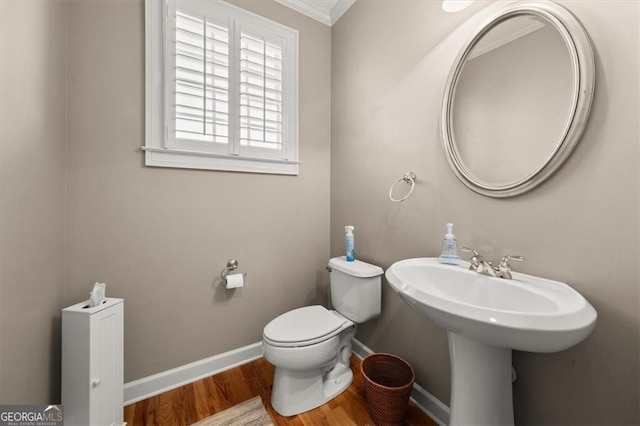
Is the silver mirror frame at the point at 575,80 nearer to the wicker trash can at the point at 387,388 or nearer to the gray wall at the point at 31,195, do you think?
the wicker trash can at the point at 387,388

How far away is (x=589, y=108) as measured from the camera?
0.79 meters

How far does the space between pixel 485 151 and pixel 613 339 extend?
0.75 metres

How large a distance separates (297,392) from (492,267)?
3.73 feet

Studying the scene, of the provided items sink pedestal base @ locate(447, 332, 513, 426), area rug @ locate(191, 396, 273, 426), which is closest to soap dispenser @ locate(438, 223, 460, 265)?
sink pedestal base @ locate(447, 332, 513, 426)

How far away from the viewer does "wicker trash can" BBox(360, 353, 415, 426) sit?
3.79ft

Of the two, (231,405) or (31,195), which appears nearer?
(31,195)

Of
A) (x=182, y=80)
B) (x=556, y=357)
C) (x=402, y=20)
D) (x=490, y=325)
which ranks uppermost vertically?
(x=402, y=20)

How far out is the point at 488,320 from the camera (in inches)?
24.0

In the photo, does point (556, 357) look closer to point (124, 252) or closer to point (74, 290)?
point (124, 252)

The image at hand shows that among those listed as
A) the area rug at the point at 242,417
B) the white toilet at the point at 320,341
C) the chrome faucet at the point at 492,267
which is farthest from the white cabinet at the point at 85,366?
the chrome faucet at the point at 492,267

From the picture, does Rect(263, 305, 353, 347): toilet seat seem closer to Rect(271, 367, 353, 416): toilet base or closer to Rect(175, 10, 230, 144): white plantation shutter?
Rect(271, 367, 353, 416): toilet base

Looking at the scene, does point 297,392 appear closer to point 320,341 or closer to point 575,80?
point 320,341

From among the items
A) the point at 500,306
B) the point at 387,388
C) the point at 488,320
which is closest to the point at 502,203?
the point at 500,306

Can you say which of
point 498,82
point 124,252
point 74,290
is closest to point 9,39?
point 124,252
